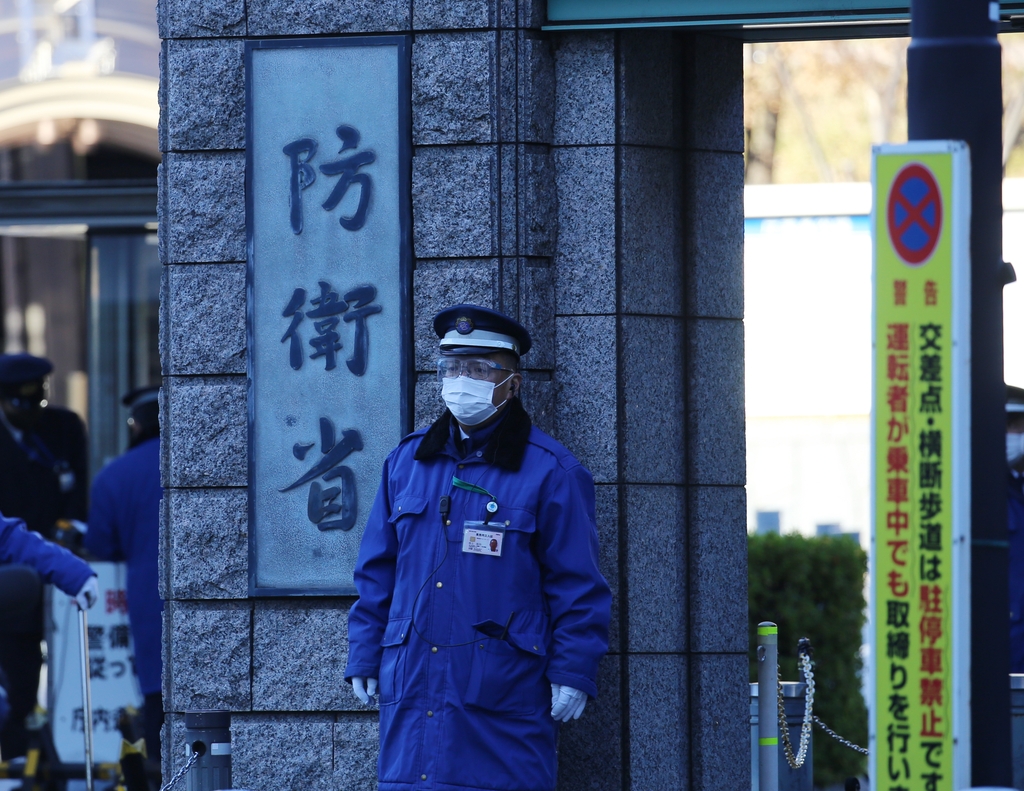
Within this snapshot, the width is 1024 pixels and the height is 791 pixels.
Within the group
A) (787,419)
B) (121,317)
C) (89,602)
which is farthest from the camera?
(787,419)

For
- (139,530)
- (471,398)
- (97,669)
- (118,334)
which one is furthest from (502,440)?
(118,334)

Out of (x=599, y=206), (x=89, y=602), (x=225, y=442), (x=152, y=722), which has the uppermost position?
(x=599, y=206)

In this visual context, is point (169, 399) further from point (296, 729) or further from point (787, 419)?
point (787, 419)

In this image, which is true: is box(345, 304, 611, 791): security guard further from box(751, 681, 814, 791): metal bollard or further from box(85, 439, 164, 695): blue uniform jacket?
box(85, 439, 164, 695): blue uniform jacket

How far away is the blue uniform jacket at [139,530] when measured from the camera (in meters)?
7.74

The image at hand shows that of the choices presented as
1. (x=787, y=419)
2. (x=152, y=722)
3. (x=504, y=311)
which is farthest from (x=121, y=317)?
(x=504, y=311)

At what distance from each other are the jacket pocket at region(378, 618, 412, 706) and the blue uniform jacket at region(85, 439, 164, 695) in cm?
291

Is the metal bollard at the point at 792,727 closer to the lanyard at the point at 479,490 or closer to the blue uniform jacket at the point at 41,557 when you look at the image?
the lanyard at the point at 479,490

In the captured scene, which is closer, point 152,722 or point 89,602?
point 89,602

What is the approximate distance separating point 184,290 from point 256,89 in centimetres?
78

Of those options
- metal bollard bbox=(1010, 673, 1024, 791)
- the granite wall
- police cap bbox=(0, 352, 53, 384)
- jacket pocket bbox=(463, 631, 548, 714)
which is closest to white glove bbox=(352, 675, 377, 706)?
jacket pocket bbox=(463, 631, 548, 714)

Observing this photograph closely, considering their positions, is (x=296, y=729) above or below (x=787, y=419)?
below

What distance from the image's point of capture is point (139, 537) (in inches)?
307

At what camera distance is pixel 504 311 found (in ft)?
19.1
